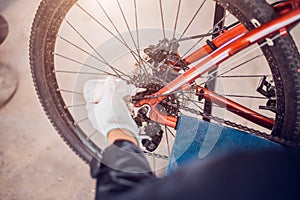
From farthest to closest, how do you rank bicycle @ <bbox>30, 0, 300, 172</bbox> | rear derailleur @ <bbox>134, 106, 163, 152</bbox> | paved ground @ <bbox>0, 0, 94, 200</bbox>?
paved ground @ <bbox>0, 0, 94, 200</bbox>
rear derailleur @ <bbox>134, 106, 163, 152</bbox>
bicycle @ <bbox>30, 0, 300, 172</bbox>

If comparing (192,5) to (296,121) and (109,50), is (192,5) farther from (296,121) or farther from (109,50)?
(296,121)

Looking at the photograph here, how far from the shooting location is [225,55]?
875 millimetres

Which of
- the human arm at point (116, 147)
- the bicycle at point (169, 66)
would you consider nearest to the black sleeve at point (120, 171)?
the human arm at point (116, 147)

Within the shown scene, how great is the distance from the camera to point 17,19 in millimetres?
1608

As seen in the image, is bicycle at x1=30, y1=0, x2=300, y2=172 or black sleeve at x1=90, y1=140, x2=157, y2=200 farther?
bicycle at x1=30, y1=0, x2=300, y2=172

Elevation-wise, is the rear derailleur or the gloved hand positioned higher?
the gloved hand

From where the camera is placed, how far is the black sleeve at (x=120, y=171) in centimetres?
70

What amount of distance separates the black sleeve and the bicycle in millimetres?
224

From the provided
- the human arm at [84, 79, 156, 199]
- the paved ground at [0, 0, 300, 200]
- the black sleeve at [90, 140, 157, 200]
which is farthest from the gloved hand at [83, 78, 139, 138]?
the paved ground at [0, 0, 300, 200]

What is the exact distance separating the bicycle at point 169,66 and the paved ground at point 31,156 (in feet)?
0.40

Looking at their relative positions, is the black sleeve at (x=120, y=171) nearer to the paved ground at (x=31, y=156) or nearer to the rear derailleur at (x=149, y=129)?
the rear derailleur at (x=149, y=129)

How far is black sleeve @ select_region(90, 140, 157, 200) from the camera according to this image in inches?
27.6

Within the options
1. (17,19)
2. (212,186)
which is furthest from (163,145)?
(212,186)

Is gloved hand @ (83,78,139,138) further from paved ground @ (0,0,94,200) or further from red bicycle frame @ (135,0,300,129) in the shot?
paved ground @ (0,0,94,200)
